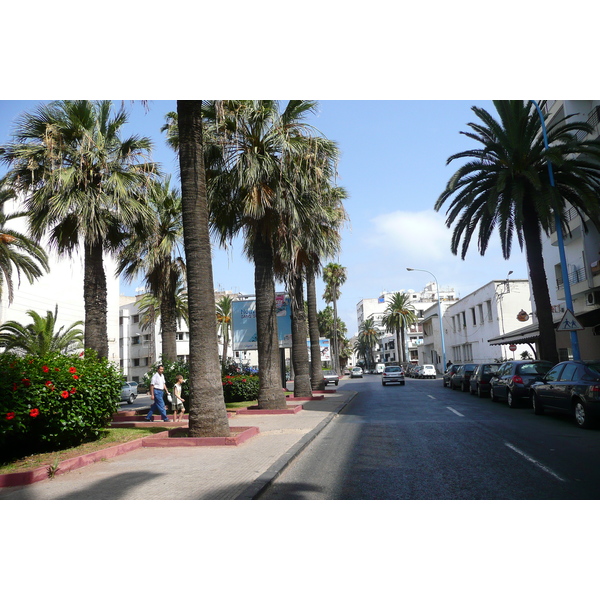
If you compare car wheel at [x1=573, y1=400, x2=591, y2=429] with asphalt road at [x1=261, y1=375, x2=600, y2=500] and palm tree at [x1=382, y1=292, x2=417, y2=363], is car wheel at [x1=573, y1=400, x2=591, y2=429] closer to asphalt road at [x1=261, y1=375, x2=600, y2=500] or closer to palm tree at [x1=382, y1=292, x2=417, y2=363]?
asphalt road at [x1=261, y1=375, x2=600, y2=500]

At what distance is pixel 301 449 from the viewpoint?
10109 millimetres

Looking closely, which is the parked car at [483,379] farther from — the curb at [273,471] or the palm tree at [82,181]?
the palm tree at [82,181]

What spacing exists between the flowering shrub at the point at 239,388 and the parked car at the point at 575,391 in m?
12.3

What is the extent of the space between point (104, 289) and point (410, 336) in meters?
101

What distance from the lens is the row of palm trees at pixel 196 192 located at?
11445 millimetres

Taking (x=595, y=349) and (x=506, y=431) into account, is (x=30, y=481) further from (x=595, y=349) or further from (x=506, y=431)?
(x=595, y=349)

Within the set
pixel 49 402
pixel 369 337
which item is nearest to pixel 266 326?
pixel 49 402

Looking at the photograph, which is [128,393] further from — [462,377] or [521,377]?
[521,377]

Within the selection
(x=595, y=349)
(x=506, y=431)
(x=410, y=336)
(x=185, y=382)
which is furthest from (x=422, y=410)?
(x=410, y=336)

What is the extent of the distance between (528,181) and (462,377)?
1203 cm

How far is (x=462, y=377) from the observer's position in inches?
1137

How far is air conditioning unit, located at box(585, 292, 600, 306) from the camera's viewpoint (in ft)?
81.9

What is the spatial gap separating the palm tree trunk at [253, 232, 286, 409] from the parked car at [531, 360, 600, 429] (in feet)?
26.3

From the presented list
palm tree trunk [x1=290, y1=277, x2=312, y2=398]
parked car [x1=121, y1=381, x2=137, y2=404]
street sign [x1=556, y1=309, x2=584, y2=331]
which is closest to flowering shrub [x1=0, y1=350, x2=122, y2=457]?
palm tree trunk [x1=290, y1=277, x2=312, y2=398]
